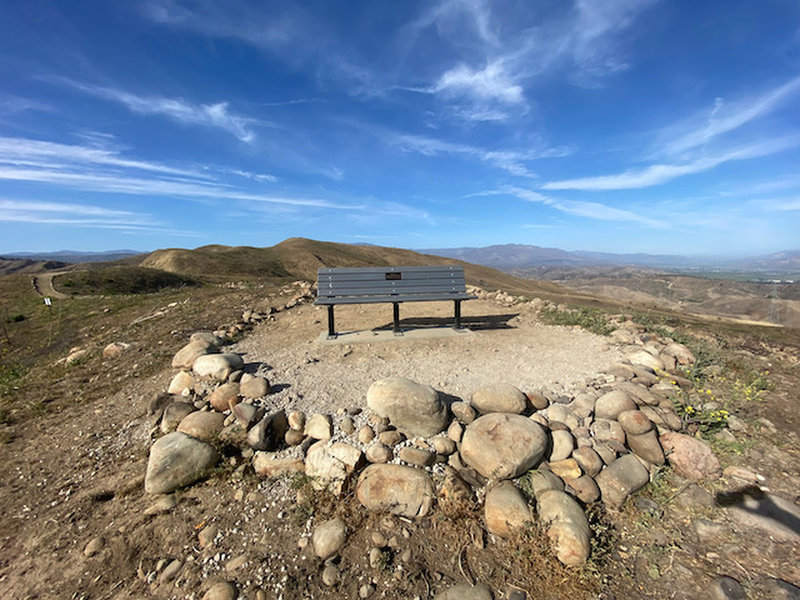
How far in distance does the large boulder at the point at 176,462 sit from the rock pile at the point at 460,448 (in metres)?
0.01

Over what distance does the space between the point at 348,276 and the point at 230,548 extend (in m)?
6.11

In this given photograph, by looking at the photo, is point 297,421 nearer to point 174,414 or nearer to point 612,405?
point 174,414

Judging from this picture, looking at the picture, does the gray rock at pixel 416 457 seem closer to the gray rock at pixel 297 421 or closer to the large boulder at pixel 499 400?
the large boulder at pixel 499 400

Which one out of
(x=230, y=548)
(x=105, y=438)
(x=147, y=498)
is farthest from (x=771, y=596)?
(x=105, y=438)

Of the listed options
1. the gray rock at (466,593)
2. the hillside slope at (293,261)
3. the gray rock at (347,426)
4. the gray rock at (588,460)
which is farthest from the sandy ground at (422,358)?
the hillside slope at (293,261)

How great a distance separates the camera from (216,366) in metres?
6.07

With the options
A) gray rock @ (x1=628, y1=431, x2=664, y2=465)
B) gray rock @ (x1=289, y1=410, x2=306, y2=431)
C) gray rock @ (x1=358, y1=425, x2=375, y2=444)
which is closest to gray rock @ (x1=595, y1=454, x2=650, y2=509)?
gray rock @ (x1=628, y1=431, x2=664, y2=465)

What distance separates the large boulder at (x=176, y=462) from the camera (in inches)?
158

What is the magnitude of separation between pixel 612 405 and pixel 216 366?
20.6 ft

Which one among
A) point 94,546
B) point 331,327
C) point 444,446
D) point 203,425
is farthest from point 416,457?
point 331,327

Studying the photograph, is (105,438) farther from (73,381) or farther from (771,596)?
(771,596)

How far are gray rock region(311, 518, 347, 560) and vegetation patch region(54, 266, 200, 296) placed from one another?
37127 mm

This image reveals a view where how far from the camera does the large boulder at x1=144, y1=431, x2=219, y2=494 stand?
401 centimetres

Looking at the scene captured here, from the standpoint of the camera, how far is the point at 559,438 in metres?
4.38
